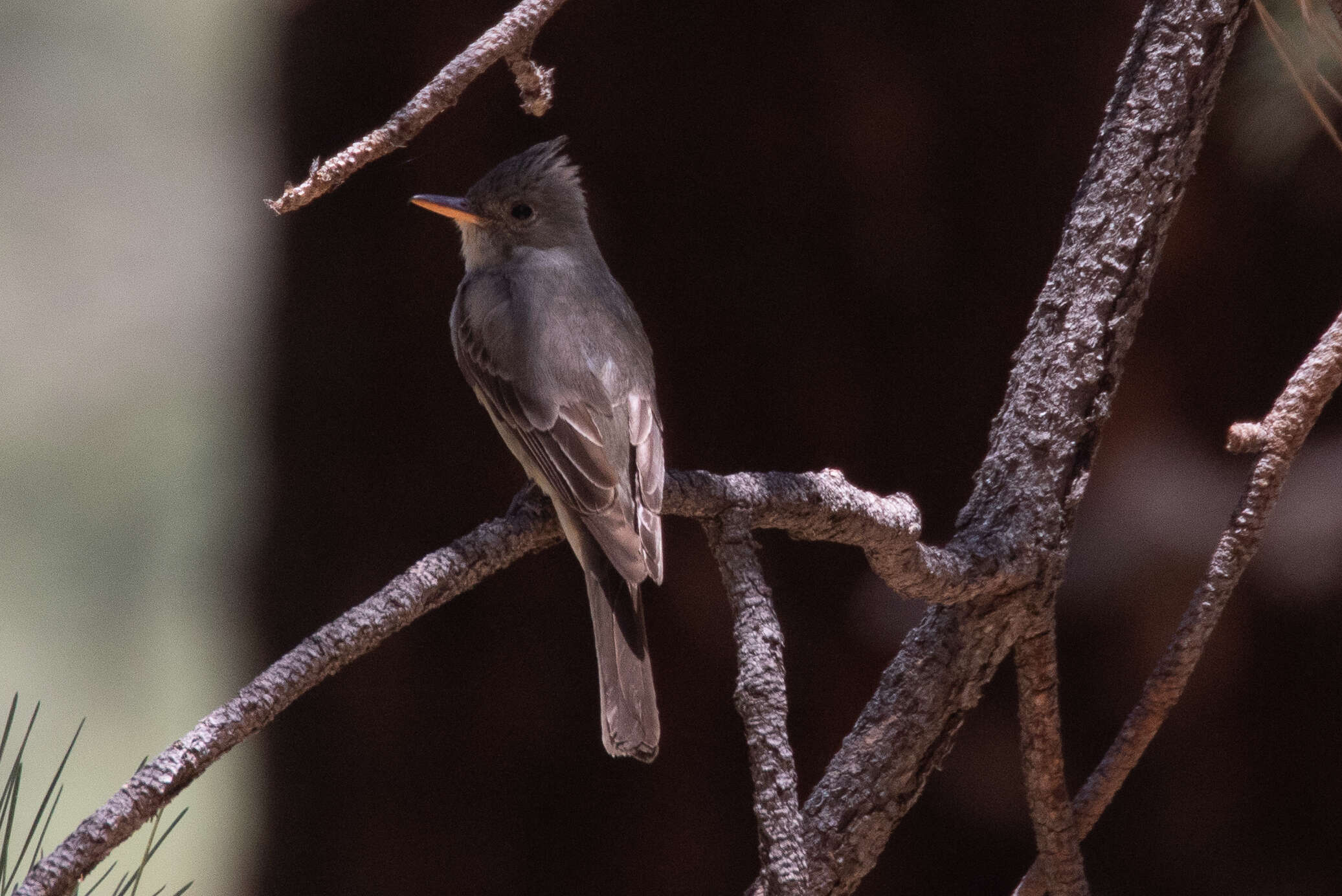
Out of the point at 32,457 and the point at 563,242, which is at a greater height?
the point at 32,457

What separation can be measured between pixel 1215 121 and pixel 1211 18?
90 centimetres

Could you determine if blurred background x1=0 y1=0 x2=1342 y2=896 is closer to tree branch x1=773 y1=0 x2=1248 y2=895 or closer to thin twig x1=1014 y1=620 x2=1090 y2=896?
tree branch x1=773 y1=0 x2=1248 y2=895

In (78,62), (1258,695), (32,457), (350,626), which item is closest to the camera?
(350,626)

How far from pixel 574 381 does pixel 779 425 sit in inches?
23.9

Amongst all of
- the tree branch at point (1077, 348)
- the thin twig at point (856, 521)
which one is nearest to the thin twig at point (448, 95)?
the thin twig at point (856, 521)

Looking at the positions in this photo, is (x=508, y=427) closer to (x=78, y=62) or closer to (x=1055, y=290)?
(x=1055, y=290)

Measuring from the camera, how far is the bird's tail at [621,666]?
6.48 ft

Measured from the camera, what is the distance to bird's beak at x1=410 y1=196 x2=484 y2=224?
2.58 metres

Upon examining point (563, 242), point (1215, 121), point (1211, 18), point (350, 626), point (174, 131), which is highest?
point (174, 131)

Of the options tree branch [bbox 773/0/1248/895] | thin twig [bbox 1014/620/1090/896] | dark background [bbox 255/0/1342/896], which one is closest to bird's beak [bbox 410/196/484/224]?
dark background [bbox 255/0/1342/896]

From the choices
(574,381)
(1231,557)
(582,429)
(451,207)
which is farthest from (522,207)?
(1231,557)

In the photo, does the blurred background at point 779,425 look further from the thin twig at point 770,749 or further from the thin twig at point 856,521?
the thin twig at point 770,749

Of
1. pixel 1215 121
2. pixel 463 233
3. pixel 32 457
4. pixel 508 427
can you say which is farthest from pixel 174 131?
pixel 1215 121

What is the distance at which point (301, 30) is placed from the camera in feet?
10.6
